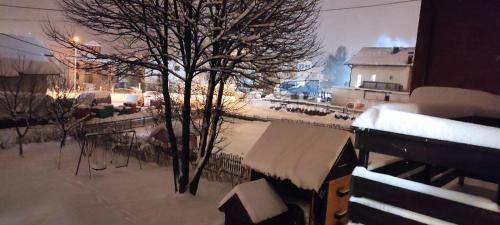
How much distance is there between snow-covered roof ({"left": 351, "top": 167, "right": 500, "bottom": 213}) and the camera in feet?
9.55

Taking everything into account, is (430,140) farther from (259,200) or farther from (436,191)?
(259,200)

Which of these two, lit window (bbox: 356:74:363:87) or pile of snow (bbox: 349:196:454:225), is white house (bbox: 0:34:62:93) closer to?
pile of snow (bbox: 349:196:454:225)

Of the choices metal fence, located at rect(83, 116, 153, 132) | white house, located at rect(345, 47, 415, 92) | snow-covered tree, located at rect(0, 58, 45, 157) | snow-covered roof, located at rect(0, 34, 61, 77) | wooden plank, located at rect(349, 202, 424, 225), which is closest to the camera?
wooden plank, located at rect(349, 202, 424, 225)

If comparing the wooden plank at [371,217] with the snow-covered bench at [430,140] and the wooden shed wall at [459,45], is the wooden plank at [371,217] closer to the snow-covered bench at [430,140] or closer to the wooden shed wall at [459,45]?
the snow-covered bench at [430,140]

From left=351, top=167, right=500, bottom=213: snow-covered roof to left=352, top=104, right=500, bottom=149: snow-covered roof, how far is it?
49 cm

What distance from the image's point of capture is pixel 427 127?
10.5 feet

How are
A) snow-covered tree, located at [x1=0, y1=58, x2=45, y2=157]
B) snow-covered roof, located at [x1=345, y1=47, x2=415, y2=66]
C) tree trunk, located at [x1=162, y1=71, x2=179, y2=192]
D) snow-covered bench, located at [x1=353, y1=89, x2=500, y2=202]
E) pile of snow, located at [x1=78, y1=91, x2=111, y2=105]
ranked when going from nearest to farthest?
snow-covered bench, located at [x1=353, y1=89, x2=500, y2=202], tree trunk, located at [x1=162, y1=71, x2=179, y2=192], snow-covered tree, located at [x1=0, y1=58, x2=45, y2=157], pile of snow, located at [x1=78, y1=91, x2=111, y2=105], snow-covered roof, located at [x1=345, y1=47, x2=415, y2=66]

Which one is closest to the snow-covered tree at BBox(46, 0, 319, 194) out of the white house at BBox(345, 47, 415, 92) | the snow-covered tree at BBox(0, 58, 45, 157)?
the snow-covered tree at BBox(0, 58, 45, 157)

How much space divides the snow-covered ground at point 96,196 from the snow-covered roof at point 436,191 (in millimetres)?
6316

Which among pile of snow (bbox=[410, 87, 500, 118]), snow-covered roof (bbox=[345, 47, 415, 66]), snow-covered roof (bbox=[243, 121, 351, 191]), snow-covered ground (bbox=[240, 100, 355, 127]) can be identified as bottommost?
snow-covered ground (bbox=[240, 100, 355, 127])

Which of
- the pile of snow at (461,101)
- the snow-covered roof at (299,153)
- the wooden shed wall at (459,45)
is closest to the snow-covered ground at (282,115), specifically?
the wooden shed wall at (459,45)

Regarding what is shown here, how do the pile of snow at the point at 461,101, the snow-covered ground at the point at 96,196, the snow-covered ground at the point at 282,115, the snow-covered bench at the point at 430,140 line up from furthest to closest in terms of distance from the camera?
the snow-covered ground at the point at 282,115, the snow-covered ground at the point at 96,196, the pile of snow at the point at 461,101, the snow-covered bench at the point at 430,140

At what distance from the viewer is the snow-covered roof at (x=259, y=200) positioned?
22.2 feet

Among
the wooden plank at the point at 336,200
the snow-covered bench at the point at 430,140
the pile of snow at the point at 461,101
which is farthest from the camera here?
the wooden plank at the point at 336,200
